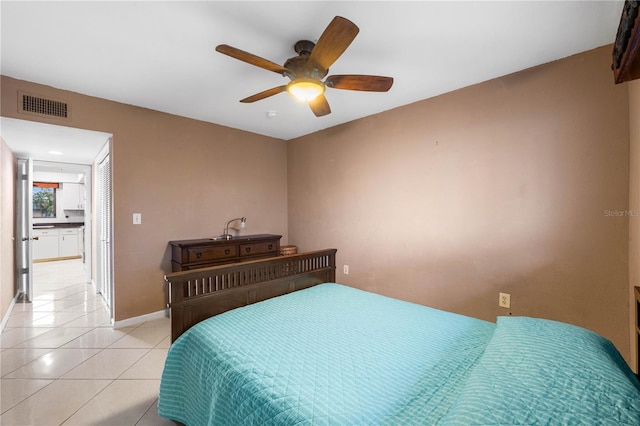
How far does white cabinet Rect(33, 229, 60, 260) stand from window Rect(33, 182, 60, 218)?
85cm

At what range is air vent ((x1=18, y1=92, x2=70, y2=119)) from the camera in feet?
7.66

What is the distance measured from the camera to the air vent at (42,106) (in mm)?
2334

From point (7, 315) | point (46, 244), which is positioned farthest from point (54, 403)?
point (46, 244)

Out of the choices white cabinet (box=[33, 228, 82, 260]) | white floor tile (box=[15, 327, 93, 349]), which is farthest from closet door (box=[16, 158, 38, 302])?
white cabinet (box=[33, 228, 82, 260])

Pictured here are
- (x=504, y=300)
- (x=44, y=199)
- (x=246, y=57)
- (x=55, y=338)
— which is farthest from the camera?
(x=44, y=199)

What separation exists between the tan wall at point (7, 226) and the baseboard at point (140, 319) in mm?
1136

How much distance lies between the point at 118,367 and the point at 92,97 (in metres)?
2.48

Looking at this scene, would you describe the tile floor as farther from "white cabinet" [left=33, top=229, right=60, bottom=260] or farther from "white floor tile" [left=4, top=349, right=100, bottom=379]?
"white cabinet" [left=33, top=229, right=60, bottom=260]

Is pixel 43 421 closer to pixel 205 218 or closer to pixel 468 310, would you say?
pixel 205 218

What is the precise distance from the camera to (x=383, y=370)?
1.08 m

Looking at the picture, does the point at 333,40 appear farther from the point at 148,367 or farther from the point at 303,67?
the point at 148,367

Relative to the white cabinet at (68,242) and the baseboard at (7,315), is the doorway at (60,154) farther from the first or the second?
the white cabinet at (68,242)

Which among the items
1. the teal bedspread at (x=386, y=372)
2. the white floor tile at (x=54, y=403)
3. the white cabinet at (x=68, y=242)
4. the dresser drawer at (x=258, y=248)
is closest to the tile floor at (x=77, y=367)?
the white floor tile at (x=54, y=403)

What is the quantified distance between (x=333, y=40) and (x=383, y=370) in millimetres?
1569
